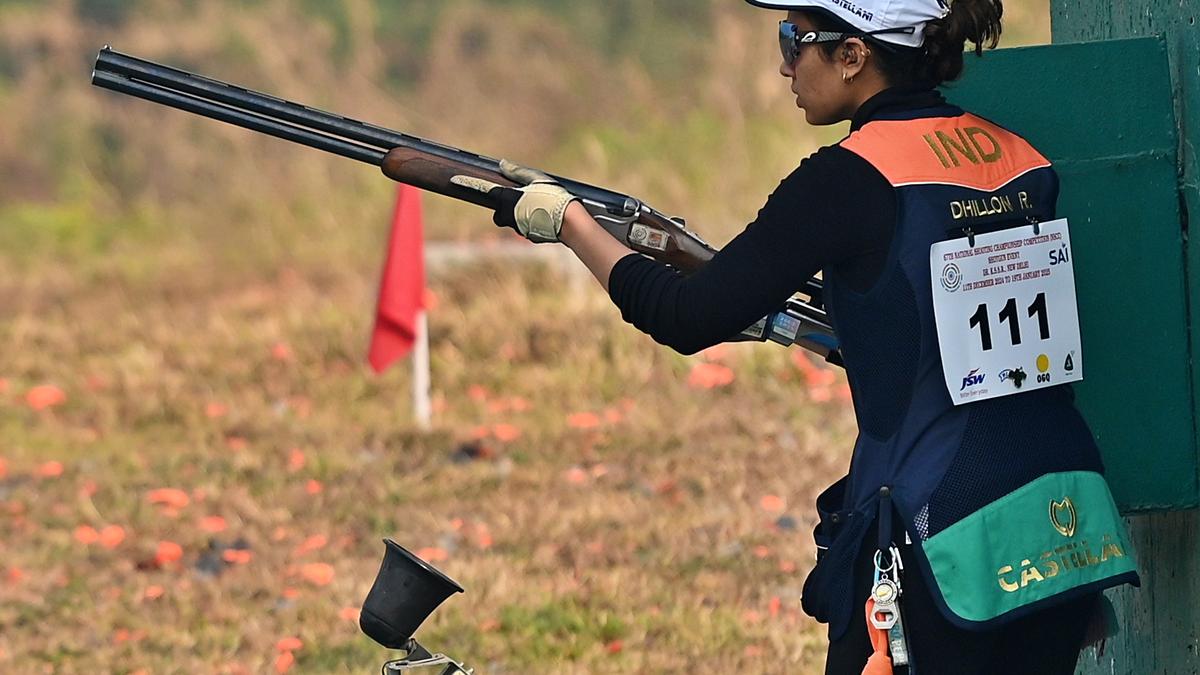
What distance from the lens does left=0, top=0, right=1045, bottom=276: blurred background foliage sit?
11922 mm

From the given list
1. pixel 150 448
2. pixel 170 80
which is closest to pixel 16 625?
pixel 150 448

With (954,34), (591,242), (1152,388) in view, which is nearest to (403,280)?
(1152,388)

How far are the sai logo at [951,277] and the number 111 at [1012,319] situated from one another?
0.07 metres

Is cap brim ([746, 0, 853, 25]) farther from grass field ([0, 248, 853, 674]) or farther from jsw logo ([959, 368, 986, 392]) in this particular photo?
grass field ([0, 248, 853, 674])

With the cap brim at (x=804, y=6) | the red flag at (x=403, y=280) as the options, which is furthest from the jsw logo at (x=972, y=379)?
the red flag at (x=403, y=280)

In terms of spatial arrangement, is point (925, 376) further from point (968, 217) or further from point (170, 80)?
point (170, 80)

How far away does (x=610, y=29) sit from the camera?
46.7ft

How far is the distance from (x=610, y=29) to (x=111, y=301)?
16.2 feet

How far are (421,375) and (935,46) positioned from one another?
5.44m

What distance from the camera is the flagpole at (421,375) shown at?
7.96 metres

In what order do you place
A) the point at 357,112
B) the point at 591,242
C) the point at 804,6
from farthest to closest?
the point at 357,112, the point at 591,242, the point at 804,6

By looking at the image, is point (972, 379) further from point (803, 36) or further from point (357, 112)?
point (357, 112)

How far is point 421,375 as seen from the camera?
807 centimetres

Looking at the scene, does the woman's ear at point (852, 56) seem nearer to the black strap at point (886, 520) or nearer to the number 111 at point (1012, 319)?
the number 111 at point (1012, 319)
